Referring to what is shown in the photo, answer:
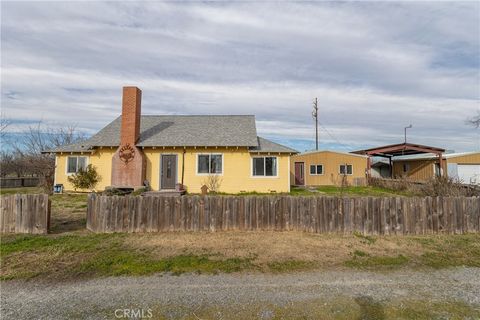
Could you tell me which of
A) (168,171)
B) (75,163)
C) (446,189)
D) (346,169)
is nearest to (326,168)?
(346,169)

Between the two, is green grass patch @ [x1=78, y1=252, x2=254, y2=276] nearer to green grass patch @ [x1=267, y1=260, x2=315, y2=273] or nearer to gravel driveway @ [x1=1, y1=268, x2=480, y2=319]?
gravel driveway @ [x1=1, y1=268, x2=480, y2=319]

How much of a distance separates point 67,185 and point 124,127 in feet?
17.7

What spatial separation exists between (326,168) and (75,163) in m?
20.6

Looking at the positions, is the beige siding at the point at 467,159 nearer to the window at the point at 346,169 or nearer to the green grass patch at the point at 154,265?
the window at the point at 346,169

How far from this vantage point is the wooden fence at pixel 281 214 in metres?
8.06

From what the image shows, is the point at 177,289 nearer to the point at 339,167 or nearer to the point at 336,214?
the point at 336,214

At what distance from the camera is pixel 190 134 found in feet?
59.4

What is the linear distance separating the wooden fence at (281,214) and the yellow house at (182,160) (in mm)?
8261

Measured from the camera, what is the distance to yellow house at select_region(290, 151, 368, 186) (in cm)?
2541

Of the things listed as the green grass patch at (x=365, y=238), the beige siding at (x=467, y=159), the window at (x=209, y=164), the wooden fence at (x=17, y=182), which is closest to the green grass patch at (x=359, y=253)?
the green grass patch at (x=365, y=238)

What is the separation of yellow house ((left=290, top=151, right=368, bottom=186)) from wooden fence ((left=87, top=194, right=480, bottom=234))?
1709cm

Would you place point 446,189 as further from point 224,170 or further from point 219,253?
point 224,170

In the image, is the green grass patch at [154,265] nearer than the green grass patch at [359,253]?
Yes

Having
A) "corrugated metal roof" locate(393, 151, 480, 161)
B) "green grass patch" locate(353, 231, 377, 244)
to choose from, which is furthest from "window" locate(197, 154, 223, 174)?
"corrugated metal roof" locate(393, 151, 480, 161)
